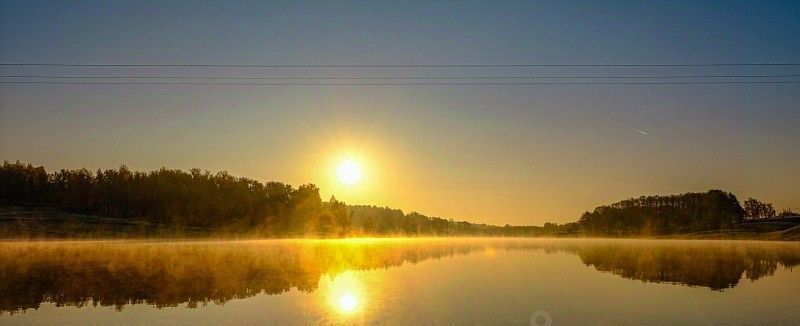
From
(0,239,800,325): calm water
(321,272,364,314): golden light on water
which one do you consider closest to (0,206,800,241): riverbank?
(0,239,800,325): calm water

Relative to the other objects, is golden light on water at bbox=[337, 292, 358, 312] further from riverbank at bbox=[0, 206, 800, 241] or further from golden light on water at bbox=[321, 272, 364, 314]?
riverbank at bbox=[0, 206, 800, 241]

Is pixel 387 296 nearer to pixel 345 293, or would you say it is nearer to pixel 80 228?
pixel 345 293

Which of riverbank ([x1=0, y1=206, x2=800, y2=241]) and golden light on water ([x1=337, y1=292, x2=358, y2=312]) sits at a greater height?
riverbank ([x1=0, y1=206, x2=800, y2=241])

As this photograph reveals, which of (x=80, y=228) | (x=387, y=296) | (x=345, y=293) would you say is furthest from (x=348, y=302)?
(x=80, y=228)

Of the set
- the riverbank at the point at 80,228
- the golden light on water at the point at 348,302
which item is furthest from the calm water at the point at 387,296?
→ the riverbank at the point at 80,228

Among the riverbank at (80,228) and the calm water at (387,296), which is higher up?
the riverbank at (80,228)

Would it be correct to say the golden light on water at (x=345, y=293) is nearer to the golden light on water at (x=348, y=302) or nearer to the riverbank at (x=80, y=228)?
the golden light on water at (x=348, y=302)

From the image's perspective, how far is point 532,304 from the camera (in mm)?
29188

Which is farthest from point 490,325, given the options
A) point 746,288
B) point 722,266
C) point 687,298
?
point 722,266

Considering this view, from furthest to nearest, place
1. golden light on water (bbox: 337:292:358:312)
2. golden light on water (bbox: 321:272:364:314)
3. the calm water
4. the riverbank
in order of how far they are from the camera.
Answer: the riverbank < golden light on water (bbox: 321:272:364:314) < golden light on water (bbox: 337:292:358:312) < the calm water

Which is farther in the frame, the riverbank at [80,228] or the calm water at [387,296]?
the riverbank at [80,228]

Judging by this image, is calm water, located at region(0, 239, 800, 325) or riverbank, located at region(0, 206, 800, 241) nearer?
calm water, located at region(0, 239, 800, 325)

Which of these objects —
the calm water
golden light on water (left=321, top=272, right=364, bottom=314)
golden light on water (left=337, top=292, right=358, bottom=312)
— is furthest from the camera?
golden light on water (left=321, top=272, right=364, bottom=314)

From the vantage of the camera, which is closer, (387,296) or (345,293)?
(387,296)
